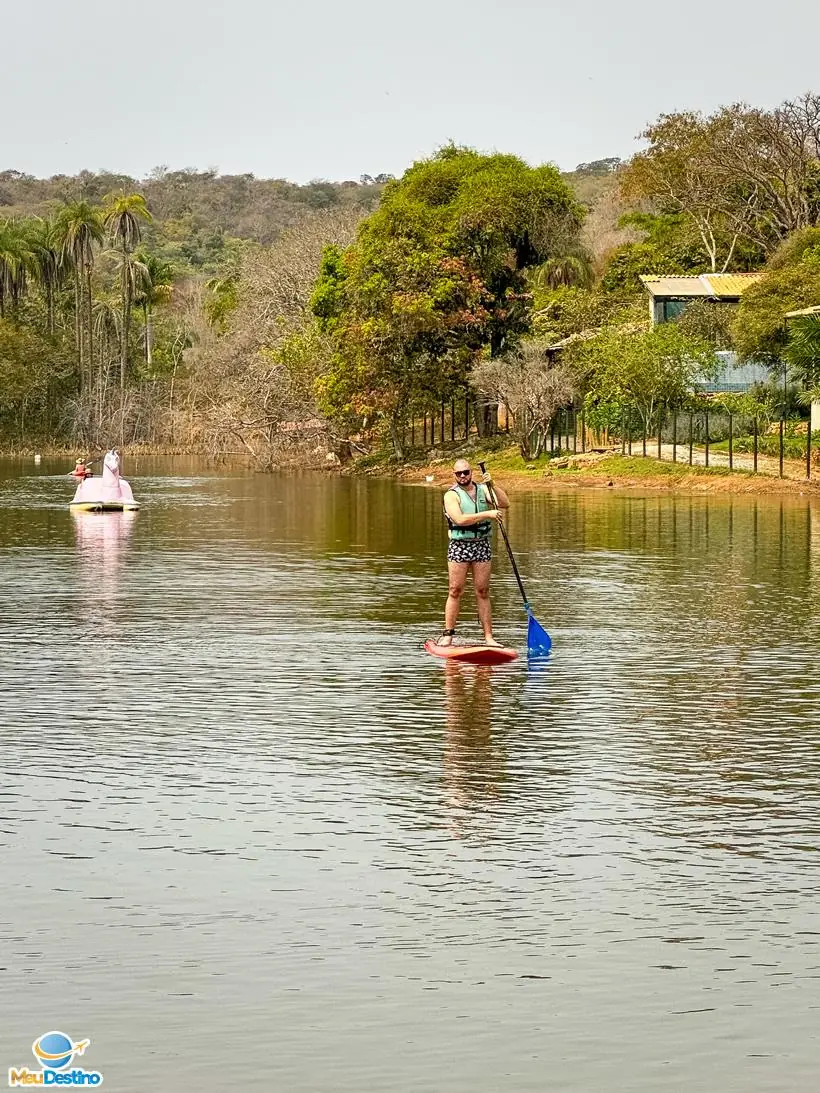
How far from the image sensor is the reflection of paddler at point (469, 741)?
11727mm

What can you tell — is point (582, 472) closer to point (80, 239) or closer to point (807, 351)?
point (807, 351)

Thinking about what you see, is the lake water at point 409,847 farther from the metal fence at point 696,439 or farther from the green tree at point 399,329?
the green tree at point 399,329

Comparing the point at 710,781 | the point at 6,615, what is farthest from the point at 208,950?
the point at 6,615

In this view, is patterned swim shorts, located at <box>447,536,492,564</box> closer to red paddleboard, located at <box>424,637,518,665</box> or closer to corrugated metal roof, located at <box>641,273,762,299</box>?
red paddleboard, located at <box>424,637,518,665</box>

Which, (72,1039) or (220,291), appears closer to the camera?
(72,1039)

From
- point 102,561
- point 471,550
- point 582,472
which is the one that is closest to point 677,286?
point 582,472

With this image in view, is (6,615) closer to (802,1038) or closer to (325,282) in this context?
(802,1038)

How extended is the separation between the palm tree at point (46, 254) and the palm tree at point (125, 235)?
3598 millimetres

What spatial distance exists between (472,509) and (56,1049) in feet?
33.5

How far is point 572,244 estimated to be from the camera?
71875 millimetres

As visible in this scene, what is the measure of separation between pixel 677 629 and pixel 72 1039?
1351 cm

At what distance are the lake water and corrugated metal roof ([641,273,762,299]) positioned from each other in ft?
143

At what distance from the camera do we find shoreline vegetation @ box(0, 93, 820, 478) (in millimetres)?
57062

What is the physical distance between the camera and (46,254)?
109875 millimetres
